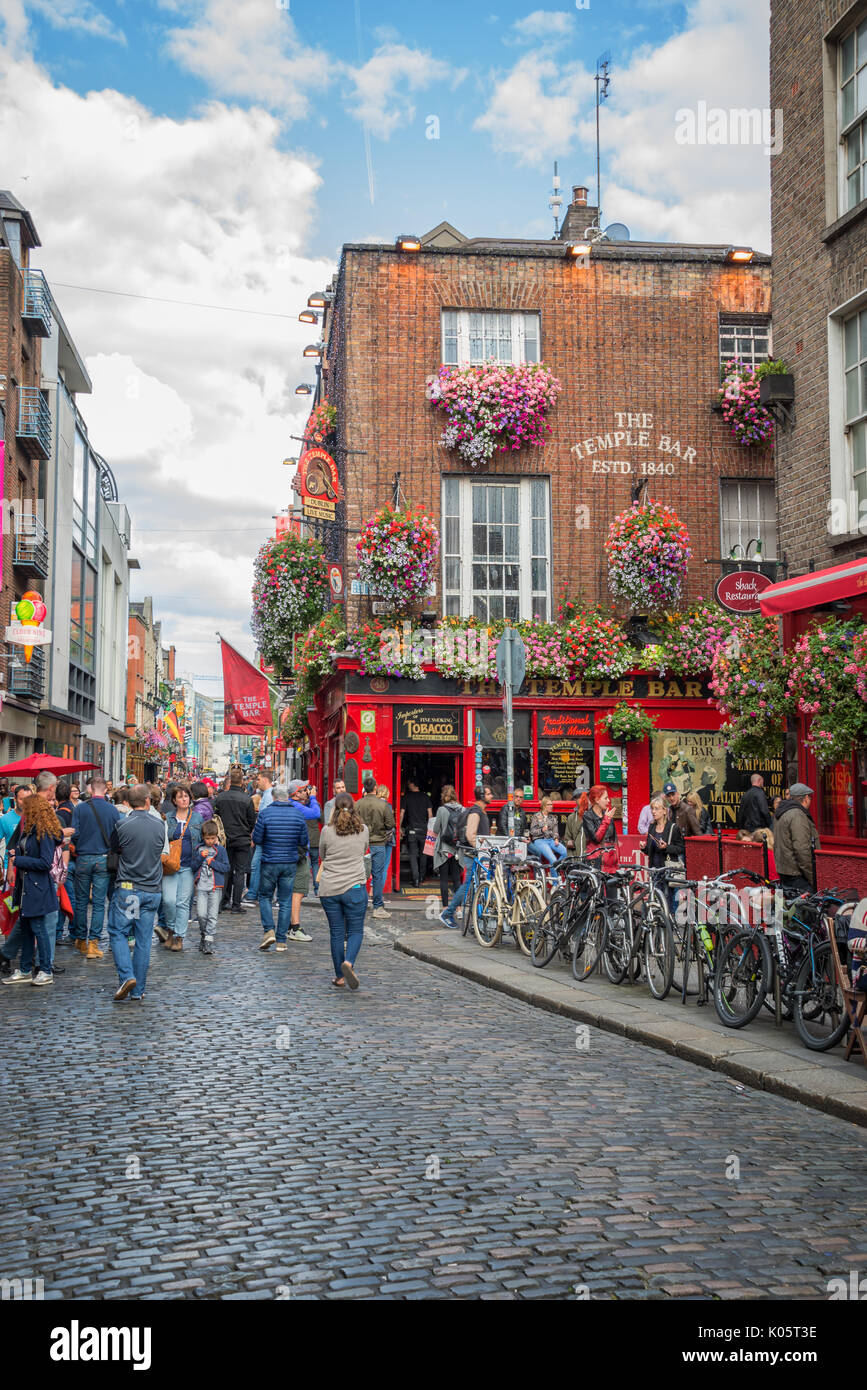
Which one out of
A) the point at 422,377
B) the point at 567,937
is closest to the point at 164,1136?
the point at 567,937

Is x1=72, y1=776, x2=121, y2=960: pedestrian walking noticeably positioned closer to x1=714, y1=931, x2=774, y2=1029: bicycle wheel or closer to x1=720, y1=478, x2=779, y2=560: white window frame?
x1=714, y1=931, x2=774, y2=1029: bicycle wheel

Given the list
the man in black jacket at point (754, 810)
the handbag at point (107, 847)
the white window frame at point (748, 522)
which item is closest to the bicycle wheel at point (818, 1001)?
the handbag at point (107, 847)

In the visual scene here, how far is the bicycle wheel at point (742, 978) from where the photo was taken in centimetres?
902

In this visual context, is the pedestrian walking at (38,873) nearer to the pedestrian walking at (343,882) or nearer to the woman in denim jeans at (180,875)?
the woman in denim jeans at (180,875)

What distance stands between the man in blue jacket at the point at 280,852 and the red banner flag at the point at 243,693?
48.3 feet

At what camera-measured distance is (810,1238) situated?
4.79 meters

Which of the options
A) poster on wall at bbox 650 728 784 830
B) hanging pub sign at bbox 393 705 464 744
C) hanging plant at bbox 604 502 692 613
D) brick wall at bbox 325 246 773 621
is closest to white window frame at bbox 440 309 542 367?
brick wall at bbox 325 246 773 621

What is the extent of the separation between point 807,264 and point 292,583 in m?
13.3

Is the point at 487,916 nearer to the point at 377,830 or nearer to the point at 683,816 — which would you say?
the point at 683,816

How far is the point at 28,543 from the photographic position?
104 ft

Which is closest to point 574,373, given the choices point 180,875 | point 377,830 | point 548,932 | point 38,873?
point 377,830

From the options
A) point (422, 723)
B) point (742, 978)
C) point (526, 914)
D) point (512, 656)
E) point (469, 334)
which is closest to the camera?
point (742, 978)

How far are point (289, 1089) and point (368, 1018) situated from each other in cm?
256

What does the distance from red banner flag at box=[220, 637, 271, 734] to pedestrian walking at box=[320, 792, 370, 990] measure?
17720mm
